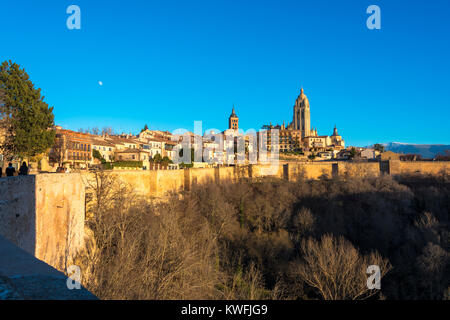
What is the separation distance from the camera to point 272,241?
2525 cm

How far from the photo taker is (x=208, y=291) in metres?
11.8

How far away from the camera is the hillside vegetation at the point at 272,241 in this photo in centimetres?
1170

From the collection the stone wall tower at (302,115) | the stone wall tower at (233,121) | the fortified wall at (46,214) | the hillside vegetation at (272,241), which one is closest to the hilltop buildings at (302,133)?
the stone wall tower at (302,115)

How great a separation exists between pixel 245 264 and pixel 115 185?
12744 mm

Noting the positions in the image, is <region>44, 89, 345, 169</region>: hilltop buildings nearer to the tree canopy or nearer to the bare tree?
the tree canopy

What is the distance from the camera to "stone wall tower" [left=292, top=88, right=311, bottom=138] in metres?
121

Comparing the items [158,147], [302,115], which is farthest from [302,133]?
[158,147]

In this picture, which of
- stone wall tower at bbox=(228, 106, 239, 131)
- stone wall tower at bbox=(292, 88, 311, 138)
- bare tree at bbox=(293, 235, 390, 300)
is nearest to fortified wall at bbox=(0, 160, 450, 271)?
bare tree at bbox=(293, 235, 390, 300)

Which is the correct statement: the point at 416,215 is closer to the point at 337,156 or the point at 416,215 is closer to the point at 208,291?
the point at 208,291

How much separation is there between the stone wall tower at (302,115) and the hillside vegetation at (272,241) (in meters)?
83.6

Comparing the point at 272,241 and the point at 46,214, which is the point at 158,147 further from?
the point at 46,214

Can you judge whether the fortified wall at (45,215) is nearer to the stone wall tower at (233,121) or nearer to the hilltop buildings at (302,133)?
the hilltop buildings at (302,133)

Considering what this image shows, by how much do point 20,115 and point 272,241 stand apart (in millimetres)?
21275
